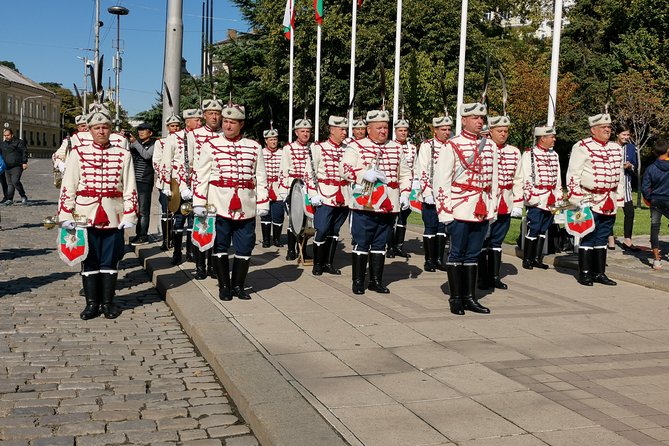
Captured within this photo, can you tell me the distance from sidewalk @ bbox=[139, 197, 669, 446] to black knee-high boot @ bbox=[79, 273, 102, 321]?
839 millimetres

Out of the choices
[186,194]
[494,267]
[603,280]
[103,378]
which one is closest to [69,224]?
[186,194]

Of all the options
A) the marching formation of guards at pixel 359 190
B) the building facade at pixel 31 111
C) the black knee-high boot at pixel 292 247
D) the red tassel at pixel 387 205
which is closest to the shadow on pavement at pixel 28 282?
the marching formation of guards at pixel 359 190

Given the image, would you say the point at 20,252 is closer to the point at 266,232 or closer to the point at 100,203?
the point at 266,232

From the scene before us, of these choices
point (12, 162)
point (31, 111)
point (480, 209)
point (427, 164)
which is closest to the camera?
point (480, 209)

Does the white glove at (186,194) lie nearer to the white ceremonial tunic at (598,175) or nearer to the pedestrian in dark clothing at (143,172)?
the pedestrian in dark clothing at (143,172)

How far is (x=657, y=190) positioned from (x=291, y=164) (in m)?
5.68

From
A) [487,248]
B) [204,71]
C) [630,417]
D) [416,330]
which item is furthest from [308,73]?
[630,417]

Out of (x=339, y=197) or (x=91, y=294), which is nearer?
(x=91, y=294)

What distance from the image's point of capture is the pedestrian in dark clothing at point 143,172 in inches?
558

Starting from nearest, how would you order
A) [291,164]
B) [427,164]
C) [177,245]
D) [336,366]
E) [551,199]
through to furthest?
[336,366] → [551,199] → [177,245] → [427,164] → [291,164]

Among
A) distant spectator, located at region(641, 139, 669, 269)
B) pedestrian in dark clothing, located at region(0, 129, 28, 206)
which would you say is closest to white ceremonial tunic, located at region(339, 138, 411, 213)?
distant spectator, located at region(641, 139, 669, 269)

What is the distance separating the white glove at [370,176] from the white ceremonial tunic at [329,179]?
173 centimetres

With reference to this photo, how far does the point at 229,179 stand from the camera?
8938 millimetres

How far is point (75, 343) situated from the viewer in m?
7.29
